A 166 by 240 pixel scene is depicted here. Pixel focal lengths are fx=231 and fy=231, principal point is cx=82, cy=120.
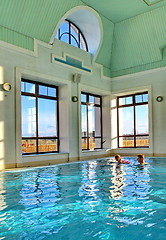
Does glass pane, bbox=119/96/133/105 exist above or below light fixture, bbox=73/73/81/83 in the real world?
below

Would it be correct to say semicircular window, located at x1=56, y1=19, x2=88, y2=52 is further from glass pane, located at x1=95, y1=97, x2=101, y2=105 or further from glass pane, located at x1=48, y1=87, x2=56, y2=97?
glass pane, located at x1=95, y1=97, x2=101, y2=105

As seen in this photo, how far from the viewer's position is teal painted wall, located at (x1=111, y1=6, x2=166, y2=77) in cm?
875

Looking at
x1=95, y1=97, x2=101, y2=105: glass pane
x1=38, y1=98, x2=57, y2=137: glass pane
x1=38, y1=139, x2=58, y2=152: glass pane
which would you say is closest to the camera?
x1=38, y1=139, x2=58, y2=152: glass pane

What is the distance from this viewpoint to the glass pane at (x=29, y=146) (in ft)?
24.9

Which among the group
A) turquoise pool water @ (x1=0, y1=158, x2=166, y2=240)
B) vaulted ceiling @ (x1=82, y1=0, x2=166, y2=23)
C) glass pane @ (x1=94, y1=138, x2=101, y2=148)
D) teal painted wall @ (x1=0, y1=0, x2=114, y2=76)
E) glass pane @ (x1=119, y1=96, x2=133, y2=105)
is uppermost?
vaulted ceiling @ (x1=82, y1=0, x2=166, y2=23)

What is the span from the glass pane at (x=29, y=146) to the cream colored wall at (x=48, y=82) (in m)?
0.49

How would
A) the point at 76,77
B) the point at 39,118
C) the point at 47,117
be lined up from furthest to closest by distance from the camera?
the point at 76,77 < the point at 47,117 < the point at 39,118

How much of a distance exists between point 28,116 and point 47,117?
A: 0.90 m

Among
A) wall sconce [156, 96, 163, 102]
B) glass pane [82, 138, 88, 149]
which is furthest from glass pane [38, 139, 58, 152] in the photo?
wall sconce [156, 96, 163, 102]

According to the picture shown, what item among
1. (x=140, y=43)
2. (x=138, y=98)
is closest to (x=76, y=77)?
(x=140, y=43)

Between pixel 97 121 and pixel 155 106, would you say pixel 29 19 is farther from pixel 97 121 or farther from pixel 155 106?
pixel 155 106

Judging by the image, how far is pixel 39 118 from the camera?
823 cm

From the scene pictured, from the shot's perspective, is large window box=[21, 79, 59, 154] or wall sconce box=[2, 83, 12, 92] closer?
wall sconce box=[2, 83, 12, 92]

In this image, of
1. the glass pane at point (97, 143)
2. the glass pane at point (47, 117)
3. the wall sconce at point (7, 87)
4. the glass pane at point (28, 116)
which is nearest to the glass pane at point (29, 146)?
the glass pane at point (28, 116)
